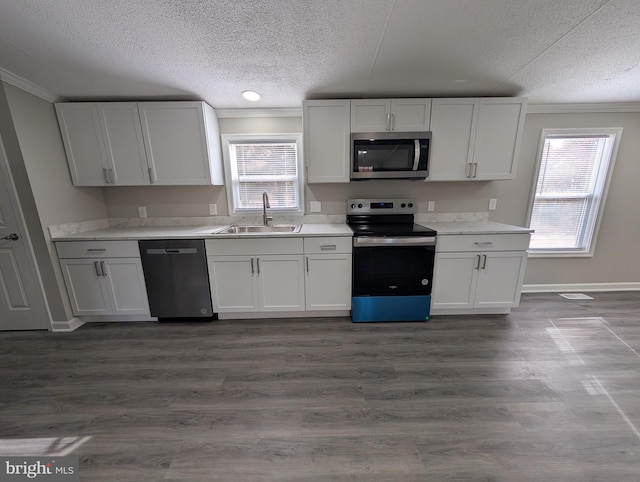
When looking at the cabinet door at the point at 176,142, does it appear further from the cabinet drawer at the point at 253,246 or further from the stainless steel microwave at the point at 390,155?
the stainless steel microwave at the point at 390,155

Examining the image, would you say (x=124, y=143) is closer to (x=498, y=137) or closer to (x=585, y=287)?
(x=498, y=137)

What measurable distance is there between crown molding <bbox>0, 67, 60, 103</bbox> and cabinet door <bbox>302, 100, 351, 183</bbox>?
7.74 feet

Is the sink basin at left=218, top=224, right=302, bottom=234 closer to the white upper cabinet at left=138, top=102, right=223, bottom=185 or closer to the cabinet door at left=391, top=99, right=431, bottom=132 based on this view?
the white upper cabinet at left=138, top=102, right=223, bottom=185

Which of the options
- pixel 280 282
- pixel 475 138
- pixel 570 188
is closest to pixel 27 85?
pixel 280 282

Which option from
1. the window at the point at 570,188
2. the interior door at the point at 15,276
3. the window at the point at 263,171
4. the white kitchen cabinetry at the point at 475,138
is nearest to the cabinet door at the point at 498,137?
the white kitchen cabinetry at the point at 475,138

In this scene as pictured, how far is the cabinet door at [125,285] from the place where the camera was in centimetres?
224

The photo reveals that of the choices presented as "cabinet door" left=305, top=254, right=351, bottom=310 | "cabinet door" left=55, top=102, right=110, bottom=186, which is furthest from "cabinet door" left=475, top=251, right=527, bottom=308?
"cabinet door" left=55, top=102, right=110, bottom=186

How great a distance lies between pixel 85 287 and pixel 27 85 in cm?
184

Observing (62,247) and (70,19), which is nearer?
(70,19)

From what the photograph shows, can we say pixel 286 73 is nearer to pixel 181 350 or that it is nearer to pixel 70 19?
pixel 70 19

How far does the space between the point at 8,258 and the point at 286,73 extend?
305 centimetres

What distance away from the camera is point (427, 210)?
9.10 ft

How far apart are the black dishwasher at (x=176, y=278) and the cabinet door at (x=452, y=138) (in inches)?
101

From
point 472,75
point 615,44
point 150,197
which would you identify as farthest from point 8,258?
point 615,44
